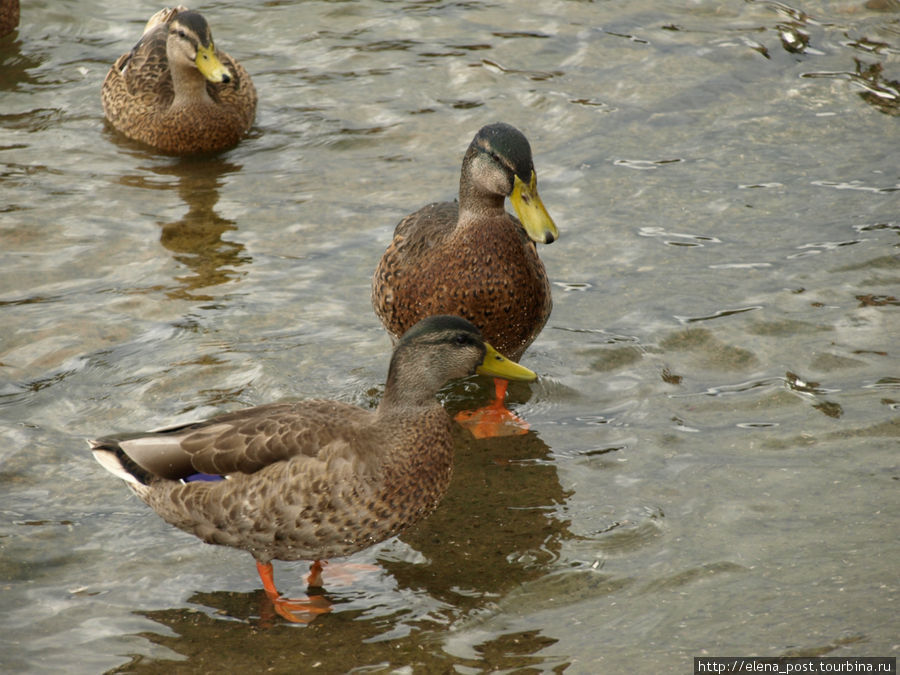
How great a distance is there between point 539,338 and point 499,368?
6.25 feet

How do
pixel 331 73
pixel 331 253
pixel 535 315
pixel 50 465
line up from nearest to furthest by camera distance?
pixel 50 465 < pixel 535 315 < pixel 331 253 < pixel 331 73

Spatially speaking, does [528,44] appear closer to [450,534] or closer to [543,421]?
[543,421]

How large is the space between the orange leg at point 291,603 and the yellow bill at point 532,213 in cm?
230

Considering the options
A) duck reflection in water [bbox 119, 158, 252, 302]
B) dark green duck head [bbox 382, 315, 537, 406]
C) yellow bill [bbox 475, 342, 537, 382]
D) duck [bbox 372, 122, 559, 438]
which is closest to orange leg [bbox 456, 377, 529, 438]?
duck [bbox 372, 122, 559, 438]

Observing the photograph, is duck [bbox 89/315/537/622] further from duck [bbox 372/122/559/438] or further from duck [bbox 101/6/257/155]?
duck [bbox 101/6/257/155]

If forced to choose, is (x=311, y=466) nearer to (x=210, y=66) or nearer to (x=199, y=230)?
(x=199, y=230)

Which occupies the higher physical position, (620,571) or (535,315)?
(535,315)

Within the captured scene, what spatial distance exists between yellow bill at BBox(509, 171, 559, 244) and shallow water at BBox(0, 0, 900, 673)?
103 centimetres

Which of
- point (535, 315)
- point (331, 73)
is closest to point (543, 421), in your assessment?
point (535, 315)

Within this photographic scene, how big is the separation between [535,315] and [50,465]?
8.86 feet

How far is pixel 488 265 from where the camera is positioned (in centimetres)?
631

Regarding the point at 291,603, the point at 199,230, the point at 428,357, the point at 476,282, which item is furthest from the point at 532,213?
the point at 199,230

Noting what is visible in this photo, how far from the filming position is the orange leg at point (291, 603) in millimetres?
5066

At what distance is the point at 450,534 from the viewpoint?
567 centimetres
